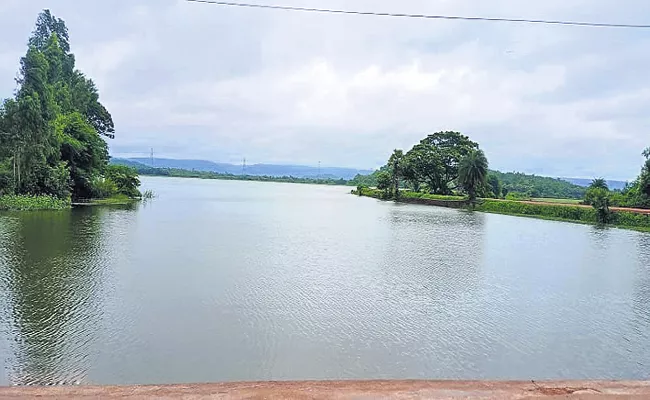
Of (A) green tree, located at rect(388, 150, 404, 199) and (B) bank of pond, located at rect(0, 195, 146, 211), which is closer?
(B) bank of pond, located at rect(0, 195, 146, 211)

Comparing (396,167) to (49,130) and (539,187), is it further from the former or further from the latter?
(49,130)

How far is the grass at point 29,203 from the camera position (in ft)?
62.5

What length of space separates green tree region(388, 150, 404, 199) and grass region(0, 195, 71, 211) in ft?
88.0

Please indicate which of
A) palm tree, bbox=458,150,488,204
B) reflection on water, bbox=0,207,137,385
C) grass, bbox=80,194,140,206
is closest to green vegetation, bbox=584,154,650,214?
palm tree, bbox=458,150,488,204

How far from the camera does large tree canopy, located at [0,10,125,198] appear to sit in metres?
19.8

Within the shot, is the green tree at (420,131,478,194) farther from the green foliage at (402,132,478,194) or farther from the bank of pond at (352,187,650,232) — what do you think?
the bank of pond at (352,187,650,232)

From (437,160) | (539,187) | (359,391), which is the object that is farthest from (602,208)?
(539,187)

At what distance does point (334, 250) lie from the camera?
1237 centimetres

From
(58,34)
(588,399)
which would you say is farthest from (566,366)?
(58,34)

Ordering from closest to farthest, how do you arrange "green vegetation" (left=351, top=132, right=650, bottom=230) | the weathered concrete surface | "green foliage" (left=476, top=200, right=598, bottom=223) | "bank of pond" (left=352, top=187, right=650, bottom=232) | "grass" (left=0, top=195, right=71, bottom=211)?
the weathered concrete surface, "grass" (left=0, top=195, right=71, bottom=211), "bank of pond" (left=352, top=187, right=650, bottom=232), "green foliage" (left=476, top=200, right=598, bottom=223), "green vegetation" (left=351, top=132, right=650, bottom=230)

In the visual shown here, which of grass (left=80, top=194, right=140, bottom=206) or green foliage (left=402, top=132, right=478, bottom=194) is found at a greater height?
green foliage (left=402, top=132, right=478, bottom=194)

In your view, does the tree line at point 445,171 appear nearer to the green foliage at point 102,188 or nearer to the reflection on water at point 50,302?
the green foliage at point 102,188

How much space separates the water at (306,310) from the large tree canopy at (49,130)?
8.14 metres

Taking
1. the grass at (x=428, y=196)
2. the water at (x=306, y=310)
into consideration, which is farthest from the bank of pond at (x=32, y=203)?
the grass at (x=428, y=196)
